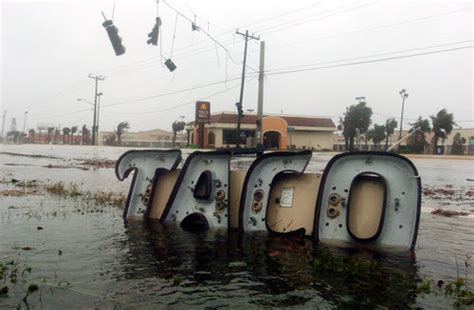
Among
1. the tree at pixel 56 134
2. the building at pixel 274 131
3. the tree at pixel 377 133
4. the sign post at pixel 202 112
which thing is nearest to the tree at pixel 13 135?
the tree at pixel 56 134

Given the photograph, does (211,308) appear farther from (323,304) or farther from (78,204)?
(78,204)

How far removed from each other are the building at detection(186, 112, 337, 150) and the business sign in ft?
17.2

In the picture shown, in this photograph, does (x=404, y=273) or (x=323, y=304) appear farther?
(x=404, y=273)

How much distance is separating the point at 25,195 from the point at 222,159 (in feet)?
30.8

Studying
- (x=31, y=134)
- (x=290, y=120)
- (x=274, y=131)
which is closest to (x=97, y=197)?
(x=274, y=131)

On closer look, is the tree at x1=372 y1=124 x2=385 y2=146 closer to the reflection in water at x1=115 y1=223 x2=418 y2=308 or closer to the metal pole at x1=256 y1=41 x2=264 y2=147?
the metal pole at x1=256 y1=41 x2=264 y2=147

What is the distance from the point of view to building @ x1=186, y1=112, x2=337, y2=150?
86.3 metres

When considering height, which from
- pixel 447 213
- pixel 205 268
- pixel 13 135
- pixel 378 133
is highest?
pixel 378 133

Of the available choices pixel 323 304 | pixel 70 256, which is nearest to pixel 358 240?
pixel 323 304

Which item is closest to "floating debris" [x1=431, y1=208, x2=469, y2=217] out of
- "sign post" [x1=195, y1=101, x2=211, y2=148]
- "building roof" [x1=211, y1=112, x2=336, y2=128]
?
"sign post" [x1=195, y1=101, x2=211, y2=148]

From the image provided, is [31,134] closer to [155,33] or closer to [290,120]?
[290,120]

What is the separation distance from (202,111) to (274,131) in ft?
48.0

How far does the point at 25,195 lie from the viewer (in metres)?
16.6

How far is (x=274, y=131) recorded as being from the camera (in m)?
86.4
